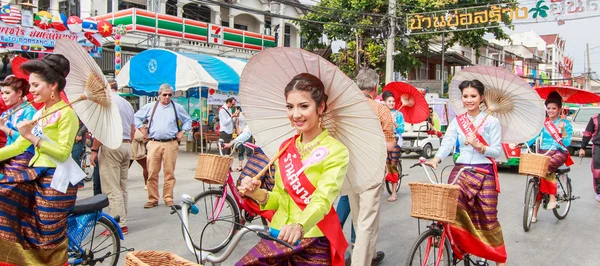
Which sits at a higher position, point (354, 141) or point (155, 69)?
point (155, 69)

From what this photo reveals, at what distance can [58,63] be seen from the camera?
Answer: 131 inches

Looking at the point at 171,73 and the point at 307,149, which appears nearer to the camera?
the point at 307,149

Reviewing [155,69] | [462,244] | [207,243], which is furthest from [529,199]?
[155,69]

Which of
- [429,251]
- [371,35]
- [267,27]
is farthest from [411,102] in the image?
[267,27]

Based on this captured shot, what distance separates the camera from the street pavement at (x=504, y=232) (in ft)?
16.4

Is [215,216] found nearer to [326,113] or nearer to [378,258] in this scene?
[378,258]

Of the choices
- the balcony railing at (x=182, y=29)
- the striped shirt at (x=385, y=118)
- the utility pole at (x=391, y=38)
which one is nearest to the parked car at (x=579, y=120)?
the utility pole at (x=391, y=38)

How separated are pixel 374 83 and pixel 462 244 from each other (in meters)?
1.63

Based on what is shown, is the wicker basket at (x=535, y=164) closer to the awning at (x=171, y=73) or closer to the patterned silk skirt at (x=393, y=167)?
the patterned silk skirt at (x=393, y=167)

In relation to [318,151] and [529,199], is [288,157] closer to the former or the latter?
[318,151]

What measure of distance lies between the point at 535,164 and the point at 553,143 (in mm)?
1043

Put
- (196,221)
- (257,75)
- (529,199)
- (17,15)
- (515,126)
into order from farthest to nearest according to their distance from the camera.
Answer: (17,15), (529,199), (196,221), (515,126), (257,75)

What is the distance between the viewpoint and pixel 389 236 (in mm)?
5664

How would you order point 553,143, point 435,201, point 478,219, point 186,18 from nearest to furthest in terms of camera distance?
point 435,201, point 478,219, point 553,143, point 186,18
